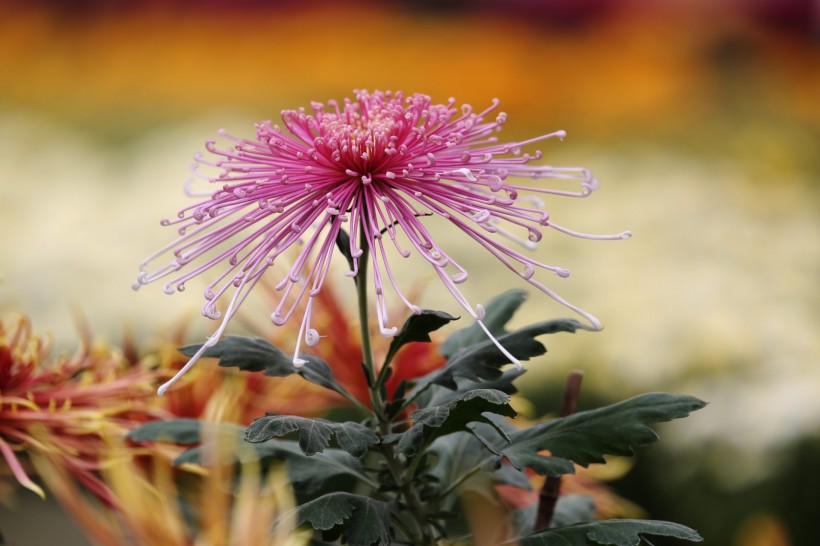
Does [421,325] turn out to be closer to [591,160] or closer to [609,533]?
[609,533]

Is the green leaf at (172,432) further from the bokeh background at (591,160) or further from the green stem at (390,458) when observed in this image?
the bokeh background at (591,160)

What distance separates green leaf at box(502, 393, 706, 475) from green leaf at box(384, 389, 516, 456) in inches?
1.3

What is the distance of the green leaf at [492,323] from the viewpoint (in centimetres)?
39

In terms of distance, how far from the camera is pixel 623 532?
32 centimetres

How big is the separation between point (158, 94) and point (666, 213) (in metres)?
0.75

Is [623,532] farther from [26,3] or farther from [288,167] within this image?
[26,3]

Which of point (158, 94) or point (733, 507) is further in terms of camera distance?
point (158, 94)

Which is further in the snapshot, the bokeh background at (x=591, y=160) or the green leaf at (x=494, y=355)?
the bokeh background at (x=591, y=160)

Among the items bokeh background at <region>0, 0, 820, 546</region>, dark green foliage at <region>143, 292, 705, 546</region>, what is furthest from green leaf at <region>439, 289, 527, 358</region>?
bokeh background at <region>0, 0, 820, 546</region>

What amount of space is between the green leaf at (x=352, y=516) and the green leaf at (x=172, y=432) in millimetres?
76

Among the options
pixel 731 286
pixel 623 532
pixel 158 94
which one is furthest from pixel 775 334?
pixel 158 94

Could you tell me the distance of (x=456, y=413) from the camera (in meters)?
0.32

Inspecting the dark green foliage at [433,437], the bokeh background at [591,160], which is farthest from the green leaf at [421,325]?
the bokeh background at [591,160]

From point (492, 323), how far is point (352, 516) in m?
0.10
